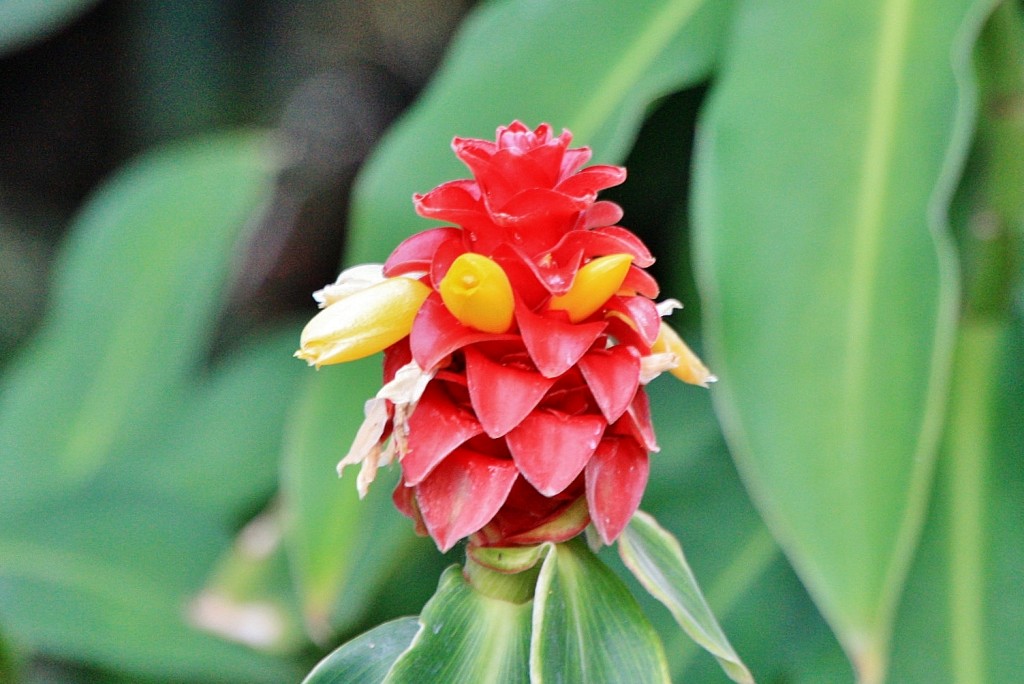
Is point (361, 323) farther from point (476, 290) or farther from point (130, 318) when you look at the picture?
point (130, 318)

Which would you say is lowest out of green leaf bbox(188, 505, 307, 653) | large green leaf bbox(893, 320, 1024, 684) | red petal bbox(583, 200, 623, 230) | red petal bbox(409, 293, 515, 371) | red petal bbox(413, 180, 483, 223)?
large green leaf bbox(893, 320, 1024, 684)

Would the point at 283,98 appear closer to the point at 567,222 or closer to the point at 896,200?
the point at 896,200

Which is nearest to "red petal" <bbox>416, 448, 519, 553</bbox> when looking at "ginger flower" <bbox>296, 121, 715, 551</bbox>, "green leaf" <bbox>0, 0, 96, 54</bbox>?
"ginger flower" <bbox>296, 121, 715, 551</bbox>

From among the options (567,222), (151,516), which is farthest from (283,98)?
(567,222)

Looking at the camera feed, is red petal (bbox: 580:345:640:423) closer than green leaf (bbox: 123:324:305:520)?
Yes

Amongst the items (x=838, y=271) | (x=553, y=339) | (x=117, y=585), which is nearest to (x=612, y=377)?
(x=553, y=339)

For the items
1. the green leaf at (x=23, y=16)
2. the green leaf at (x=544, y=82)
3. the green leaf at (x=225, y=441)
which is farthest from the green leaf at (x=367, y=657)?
the green leaf at (x=23, y=16)

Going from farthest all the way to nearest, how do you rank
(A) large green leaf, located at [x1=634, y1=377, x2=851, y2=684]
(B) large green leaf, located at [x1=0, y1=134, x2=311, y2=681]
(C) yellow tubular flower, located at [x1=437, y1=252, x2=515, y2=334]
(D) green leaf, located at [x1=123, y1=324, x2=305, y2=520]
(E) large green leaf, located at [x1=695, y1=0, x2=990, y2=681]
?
(D) green leaf, located at [x1=123, y1=324, x2=305, y2=520] < (B) large green leaf, located at [x1=0, y1=134, x2=311, y2=681] < (A) large green leaf, located at [x1=634, y1=377, x2=851, y2=684] < (E) large green leaf, located at [x1=695, y1=0, x2=990, y2=681] < (C) yellow tubular flower, located at [x1=437, y1=252, x2=515, y2=334]

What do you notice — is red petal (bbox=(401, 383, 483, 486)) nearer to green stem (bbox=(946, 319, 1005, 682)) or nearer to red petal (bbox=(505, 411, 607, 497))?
red petal (bbox=(505, 411, 607, 497))
